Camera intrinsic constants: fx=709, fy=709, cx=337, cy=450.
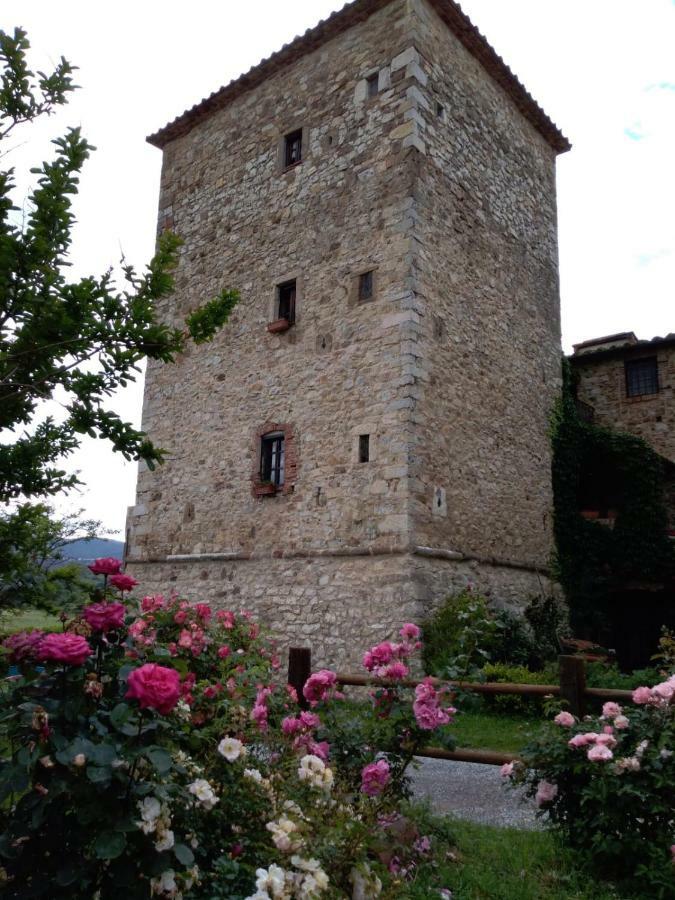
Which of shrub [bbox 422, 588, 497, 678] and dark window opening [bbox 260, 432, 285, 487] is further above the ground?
dark window opening [bbox 260, 432, 285, 487]

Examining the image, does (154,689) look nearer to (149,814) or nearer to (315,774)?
(149,814)

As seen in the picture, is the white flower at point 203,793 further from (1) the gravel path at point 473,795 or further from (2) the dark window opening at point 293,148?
(2) the dark window opening at point 293,148

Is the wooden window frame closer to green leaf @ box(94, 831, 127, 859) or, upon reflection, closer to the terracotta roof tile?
the terracotta roof tile

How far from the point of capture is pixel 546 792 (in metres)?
4.09

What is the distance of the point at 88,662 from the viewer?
2812 mm

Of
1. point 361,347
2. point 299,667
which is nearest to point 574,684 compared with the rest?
point 299,667

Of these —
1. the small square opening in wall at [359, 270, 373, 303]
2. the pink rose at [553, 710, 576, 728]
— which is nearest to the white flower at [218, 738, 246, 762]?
the pink rose at [553, 710, 576, 728]

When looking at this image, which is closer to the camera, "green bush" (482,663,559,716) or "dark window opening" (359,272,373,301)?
"green bush" (482,663,559,716)

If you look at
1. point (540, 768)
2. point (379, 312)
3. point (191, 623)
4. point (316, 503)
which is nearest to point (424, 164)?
point (379, 312)

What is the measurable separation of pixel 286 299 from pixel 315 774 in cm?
1011

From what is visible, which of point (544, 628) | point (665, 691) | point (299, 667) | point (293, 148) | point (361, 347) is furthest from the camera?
point (293, 148)

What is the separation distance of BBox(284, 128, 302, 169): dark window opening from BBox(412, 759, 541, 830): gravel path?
10069 mm

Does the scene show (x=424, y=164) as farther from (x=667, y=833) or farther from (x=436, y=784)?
(x=667, y=833)

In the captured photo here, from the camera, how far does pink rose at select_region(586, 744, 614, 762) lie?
375 cm
